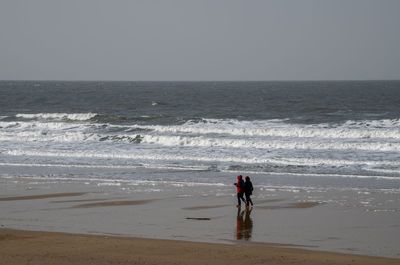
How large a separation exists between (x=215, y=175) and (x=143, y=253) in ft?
37.0

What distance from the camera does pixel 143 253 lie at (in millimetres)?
10609

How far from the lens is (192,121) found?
41.8m

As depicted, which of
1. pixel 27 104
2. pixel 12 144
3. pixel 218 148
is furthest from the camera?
pixel 27 104

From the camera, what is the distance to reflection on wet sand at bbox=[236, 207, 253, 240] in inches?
488

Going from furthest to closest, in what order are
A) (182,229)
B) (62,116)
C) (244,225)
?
(62,116) → (244,225) → (182,229)

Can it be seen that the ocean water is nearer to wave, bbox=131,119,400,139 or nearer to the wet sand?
wave, bbox=131,119,400,139

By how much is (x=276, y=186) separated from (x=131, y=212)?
19.9 ft

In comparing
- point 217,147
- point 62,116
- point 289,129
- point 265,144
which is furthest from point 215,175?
point 62,116

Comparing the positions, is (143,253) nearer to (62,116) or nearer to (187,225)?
(187,225)

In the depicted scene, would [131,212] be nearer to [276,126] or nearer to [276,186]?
[276,186]

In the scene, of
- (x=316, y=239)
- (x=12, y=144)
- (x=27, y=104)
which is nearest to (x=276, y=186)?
(x=316, y=239)

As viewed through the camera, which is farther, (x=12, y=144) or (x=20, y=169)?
Answer: (x=12, y=144)

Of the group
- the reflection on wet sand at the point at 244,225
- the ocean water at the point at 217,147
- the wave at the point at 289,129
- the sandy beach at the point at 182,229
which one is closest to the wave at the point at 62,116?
the ocean water at the point at 217,147

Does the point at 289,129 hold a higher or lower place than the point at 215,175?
higher
